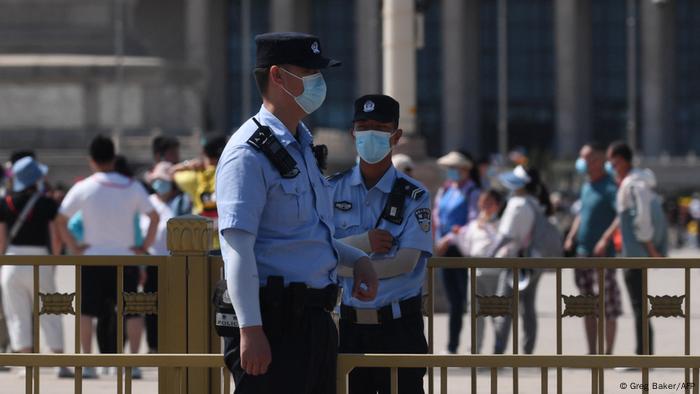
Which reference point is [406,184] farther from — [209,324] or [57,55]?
[57,55]

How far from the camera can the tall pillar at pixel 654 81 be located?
8656cm

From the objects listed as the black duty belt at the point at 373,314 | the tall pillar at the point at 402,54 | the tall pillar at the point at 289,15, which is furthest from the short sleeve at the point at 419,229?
the tall pillar at the point at 289,15

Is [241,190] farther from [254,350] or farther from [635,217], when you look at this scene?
[635,217]

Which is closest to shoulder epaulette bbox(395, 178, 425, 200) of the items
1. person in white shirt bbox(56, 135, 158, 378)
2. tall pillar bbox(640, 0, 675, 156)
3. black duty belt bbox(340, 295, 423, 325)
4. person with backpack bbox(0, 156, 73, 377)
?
black duty belt bbox(340, 295, 423, 325)

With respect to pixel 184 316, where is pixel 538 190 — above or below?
above

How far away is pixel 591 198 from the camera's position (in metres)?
13.1

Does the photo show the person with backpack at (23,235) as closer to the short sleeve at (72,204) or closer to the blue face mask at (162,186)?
the short sleeve at (72,204)

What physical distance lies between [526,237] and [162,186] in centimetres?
304

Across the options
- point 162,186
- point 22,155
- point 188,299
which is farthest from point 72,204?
point 188,299

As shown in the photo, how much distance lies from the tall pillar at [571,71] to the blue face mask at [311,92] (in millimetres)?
82472

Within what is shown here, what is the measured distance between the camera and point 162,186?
1294 centimetres

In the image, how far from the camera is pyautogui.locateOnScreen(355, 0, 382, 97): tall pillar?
86625 millimetres

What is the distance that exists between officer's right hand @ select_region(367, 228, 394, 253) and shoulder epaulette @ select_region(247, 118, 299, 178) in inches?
55.4

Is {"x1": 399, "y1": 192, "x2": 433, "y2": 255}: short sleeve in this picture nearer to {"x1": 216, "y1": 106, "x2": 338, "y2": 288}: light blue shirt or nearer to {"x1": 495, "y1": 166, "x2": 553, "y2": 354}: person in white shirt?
{"x1": 216, "y1": 106, "x2": 338, "y2": 288}: light blue shirt
